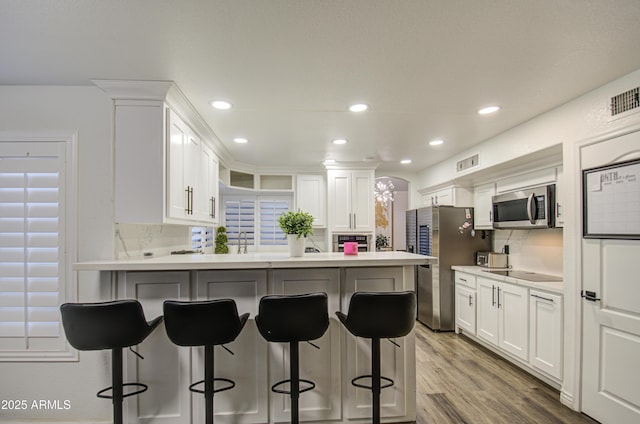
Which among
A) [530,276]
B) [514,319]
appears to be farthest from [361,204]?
[514,319]

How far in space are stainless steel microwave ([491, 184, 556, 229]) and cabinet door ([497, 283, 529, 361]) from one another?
699 mm

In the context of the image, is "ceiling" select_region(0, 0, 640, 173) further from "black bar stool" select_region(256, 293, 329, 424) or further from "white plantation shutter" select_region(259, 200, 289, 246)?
"white plantation shutter" select_region(259, 200, 289, 246)

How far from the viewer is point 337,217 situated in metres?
5.25

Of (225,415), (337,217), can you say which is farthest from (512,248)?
(225,415)

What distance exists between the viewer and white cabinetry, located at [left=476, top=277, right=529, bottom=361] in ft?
10.6

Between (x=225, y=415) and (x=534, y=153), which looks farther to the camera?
(x=534, y=153)

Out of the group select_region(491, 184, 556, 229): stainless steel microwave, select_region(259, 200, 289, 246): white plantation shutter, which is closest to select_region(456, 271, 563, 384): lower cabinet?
select_region(491, 184, 556, 229): stainless steel microwave

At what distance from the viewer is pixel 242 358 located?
7.68 ft

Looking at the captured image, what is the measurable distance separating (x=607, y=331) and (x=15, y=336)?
4.14 meters

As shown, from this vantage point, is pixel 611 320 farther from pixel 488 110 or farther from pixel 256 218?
pixel 256 218

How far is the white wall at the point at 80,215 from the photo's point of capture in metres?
2.34

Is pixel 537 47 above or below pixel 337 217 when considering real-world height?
above

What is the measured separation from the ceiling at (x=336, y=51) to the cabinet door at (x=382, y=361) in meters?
1.37

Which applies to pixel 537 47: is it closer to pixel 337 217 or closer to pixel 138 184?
pixel 138 184
